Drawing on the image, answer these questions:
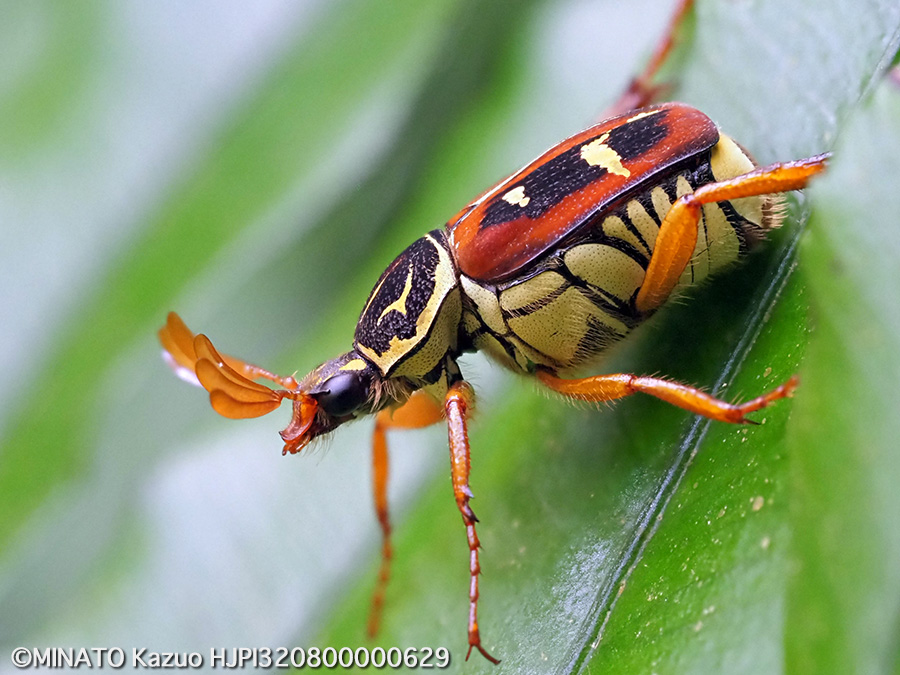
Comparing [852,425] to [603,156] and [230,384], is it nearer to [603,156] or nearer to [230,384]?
[603,156]

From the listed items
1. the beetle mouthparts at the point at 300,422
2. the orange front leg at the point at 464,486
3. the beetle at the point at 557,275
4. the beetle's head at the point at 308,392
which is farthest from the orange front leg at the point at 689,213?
the beetle mouthparts at the point at 300,422

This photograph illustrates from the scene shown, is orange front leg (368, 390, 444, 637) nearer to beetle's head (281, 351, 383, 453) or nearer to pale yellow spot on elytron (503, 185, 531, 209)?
beetle's head (281, 351, 383, 453)

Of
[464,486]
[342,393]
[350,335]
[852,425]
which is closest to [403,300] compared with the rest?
[342,393]

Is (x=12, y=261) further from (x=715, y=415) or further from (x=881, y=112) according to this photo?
(x=881, y=112)

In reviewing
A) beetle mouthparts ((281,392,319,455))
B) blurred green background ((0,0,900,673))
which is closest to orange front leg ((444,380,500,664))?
blurred green background ((0,0,900,673))

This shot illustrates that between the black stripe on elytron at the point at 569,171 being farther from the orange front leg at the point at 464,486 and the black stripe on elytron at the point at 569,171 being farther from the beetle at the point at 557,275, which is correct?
the orange front leg at the point at 464,486

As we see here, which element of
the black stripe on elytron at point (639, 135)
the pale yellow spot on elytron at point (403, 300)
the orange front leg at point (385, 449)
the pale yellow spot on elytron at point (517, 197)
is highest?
the pale yellow spot on elytron at point (517, 197)
